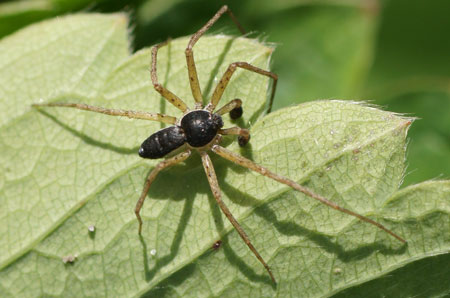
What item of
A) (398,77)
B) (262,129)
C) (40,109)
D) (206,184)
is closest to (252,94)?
(262,129)

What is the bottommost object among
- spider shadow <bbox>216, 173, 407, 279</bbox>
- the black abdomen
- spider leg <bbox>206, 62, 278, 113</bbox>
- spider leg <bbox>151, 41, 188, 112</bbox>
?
spider shadow <bbox>216, 173, 407, 279</bbox>

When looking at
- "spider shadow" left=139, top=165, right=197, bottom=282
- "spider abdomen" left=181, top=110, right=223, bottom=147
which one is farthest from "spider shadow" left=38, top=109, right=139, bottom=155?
"spider abdomen" left=181, top=110, right=223, bottom=147

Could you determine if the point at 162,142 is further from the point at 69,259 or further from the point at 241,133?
the point at 69,259

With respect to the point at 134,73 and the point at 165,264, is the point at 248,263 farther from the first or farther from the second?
the point at 134,73

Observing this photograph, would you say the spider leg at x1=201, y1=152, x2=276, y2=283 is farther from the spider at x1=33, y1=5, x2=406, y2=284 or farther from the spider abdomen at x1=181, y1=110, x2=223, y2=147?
the spider abdomen at x1=181, y1=110, x2=223, y2=147

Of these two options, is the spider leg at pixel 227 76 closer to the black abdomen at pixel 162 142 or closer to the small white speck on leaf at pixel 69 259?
the black abdomen at pixel 162 142

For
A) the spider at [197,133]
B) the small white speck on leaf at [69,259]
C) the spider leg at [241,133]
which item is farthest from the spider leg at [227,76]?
the small white speck on leaf at [69,259]

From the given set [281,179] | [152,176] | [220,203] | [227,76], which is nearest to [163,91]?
[227,76]
